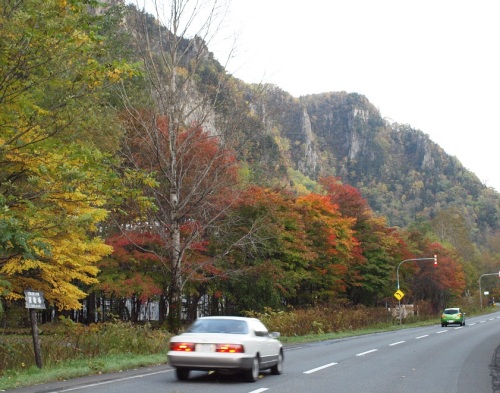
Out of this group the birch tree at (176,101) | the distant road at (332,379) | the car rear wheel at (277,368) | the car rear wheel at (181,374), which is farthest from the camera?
the birch tree at (176,101)

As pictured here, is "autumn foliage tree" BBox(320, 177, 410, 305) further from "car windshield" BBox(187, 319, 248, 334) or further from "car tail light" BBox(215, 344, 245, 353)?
"car tail light" BBox(215, 344, 245, 353)

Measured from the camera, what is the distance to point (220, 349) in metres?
12.4

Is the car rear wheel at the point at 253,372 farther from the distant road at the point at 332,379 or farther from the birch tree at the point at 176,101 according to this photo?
the birch tree at the point at 176,101

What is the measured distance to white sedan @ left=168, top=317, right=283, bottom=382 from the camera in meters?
12.4

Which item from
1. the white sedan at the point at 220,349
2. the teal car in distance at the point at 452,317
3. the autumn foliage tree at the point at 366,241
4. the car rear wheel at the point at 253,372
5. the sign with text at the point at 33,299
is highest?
the autumn foliage tree at the point at 366,241

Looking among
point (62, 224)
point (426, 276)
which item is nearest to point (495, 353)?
point (62, 224)

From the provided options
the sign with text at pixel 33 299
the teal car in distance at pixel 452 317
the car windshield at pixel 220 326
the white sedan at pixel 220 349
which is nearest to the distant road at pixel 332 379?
the white sedan at pixel 220 349

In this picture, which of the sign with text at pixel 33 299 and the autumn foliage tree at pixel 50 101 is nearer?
the autumn foliage tree at pixel 50 101

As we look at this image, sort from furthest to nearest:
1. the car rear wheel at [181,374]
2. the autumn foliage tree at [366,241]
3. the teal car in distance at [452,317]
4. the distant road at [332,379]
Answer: the autumn foliage tree at [366,241] < the teal car in distance at [452,317] < the car rear wheel at [181,374] < the distant road at [332,379]

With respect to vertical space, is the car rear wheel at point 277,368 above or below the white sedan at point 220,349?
below

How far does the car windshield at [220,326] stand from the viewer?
1324 cm

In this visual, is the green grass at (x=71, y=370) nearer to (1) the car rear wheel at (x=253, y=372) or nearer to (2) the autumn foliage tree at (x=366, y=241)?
(1) the car rear wheel at (x=253, y=372)

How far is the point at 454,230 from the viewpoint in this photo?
134375 millimetres

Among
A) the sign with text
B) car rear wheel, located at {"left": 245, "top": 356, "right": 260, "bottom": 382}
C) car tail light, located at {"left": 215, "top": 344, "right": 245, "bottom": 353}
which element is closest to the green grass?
the sign with text
